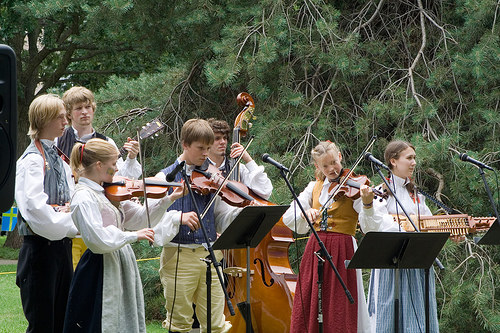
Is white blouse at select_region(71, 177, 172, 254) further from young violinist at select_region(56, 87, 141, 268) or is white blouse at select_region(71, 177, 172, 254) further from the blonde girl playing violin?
young violinist at select_region(56, 87, 141, 268)

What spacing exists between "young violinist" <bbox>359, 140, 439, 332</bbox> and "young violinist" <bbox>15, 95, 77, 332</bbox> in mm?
2027

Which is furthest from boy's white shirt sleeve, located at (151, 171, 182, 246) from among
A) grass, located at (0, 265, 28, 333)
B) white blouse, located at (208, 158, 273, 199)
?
grass, located at (0, 265, 28, 333)

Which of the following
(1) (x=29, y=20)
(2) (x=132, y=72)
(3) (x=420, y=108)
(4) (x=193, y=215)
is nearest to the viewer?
(4) (x=193, y=215)

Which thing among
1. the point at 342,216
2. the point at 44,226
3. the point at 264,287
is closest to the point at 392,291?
the point at 342,216

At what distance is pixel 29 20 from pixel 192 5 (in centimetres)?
440

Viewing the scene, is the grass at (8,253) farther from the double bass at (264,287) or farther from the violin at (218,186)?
the violin at (218,186)

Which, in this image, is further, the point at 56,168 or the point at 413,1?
the point at 413,1

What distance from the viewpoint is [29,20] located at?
1105cm

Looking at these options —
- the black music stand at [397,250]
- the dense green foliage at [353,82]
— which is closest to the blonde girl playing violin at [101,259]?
the black music stand at [397,250]

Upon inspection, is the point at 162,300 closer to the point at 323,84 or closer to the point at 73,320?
the point at 323,84

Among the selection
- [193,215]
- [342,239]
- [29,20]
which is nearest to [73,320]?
[193,215]

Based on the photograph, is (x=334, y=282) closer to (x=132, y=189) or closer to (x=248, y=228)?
(x=248, y=228)

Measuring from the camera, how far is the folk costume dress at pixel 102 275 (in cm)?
404

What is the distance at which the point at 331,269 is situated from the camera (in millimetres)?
5277
